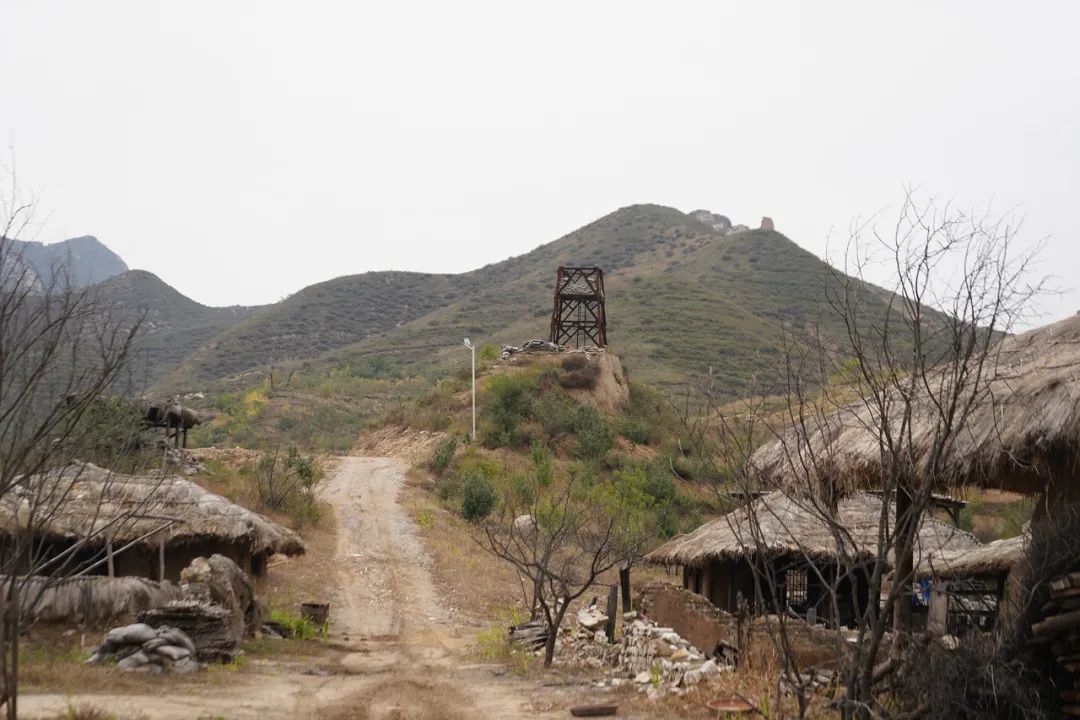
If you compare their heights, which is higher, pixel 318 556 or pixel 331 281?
pixel 331 281

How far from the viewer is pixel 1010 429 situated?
23.0 feet

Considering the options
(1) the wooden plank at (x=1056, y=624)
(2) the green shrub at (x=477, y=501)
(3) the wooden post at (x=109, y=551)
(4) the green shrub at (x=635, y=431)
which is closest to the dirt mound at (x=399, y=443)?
(4) the green shrub at (x=635, y=431)

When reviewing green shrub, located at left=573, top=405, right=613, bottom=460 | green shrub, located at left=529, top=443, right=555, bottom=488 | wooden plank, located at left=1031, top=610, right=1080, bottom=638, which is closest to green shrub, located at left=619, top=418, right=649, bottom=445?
green shrub, located at left=573, top=405, right=613, bottom=460

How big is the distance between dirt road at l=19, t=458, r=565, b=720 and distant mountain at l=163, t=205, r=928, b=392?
84.7 feet

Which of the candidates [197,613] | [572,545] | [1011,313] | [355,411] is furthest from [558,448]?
[1011,313]

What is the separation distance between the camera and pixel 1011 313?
588cm

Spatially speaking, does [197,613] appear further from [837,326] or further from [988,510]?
[837,326]

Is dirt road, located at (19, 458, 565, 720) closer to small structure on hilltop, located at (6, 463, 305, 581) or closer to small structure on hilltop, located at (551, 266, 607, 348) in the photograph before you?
small structure on hilltop, located at (6, 463, 305, 581)

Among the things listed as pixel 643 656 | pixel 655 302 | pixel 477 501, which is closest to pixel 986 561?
pixel 643 656

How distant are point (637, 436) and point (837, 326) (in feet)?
65.3

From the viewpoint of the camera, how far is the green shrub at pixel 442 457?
1203 inches

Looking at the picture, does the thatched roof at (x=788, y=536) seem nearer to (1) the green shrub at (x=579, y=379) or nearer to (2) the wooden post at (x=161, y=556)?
(2) the wooden post at (x=161, y=556)

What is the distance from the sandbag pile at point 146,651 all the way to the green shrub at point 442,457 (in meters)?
19.3

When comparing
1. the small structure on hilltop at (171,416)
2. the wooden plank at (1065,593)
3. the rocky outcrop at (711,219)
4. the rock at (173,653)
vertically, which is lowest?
the rock at (173,653)
